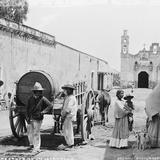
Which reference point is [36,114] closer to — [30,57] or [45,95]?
[45,95]

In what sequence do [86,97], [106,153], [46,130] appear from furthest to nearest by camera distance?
[46,130], [86,97], [106,153]

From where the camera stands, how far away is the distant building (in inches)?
1874

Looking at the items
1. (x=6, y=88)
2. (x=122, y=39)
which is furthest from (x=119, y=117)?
(x=122, y=39)

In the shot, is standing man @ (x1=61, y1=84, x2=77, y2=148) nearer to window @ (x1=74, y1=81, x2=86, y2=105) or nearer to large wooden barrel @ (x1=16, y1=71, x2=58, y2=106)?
large wooden barrel @ (x1=16, y1=71, x2=58, y2=106)

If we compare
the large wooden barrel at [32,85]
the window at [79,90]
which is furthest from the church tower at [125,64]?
the large wooden barrel at [32,85]

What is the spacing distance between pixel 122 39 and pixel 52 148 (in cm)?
4494

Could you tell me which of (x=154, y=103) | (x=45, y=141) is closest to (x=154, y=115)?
(x=154, y=103)

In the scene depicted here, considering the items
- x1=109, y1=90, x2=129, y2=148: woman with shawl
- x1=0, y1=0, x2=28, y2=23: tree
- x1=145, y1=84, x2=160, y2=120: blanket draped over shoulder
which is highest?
x1=0, y1=0, x2=28, y2=23: tree

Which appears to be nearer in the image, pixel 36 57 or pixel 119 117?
pixel 119 117

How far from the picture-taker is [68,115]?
6.95 m

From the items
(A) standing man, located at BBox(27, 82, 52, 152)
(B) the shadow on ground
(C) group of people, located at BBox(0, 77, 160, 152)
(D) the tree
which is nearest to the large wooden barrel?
(C) group of people, located at BBox(0, 77, 160, 152)

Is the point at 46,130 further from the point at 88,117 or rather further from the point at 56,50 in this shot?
the point at 56,50

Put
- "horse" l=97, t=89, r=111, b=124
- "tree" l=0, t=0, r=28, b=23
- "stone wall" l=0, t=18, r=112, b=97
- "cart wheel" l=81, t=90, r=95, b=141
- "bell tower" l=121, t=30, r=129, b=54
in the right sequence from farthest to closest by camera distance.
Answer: "bell tower" l=121, t=30, r=129, b=54
"tree" l=0, t=0, r=28, b=23
"stone wall" l=0, t=18, r=112, b=97
"horse" l=97, t=89, r=111, b=124
"cart wheel" l=81, t=90, r=95, b=141

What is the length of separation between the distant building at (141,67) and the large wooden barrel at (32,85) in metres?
40.2
